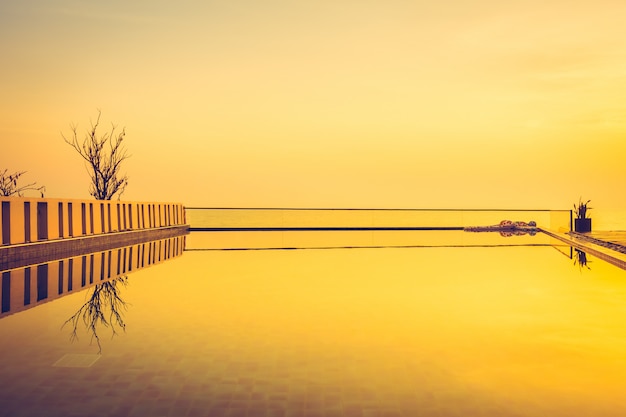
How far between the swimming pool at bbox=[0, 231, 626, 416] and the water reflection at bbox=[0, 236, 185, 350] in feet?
0.45

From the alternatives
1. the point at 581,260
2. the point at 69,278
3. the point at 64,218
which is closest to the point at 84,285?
the point at 69,278

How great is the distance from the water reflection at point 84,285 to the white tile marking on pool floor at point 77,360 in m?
0.46

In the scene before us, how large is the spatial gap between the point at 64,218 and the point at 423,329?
33.0ft

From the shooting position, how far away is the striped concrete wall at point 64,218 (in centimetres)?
1090

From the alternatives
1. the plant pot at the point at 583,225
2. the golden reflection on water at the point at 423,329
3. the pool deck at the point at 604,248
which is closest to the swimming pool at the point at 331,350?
the golden reflection on water at the point at 423,329

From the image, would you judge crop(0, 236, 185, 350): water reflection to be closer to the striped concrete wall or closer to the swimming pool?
the swimming pool

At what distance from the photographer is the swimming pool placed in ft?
11.4

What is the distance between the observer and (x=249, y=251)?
14.3 metres

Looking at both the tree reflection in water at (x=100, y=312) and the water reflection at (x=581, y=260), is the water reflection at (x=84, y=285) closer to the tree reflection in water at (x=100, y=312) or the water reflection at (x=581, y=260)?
the tree reflection in water at (x=100, y=312)

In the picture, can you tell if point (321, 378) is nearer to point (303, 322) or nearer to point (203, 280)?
point (303, 322)

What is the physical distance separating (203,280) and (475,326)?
176 inches

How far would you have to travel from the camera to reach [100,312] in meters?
6.27

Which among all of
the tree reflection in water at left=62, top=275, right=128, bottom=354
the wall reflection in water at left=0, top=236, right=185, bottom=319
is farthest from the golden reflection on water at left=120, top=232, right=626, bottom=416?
the wall reflection in water at left=0, top=236, right=185, bottom=319

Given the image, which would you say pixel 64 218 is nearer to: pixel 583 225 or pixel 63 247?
pixel 63 247
